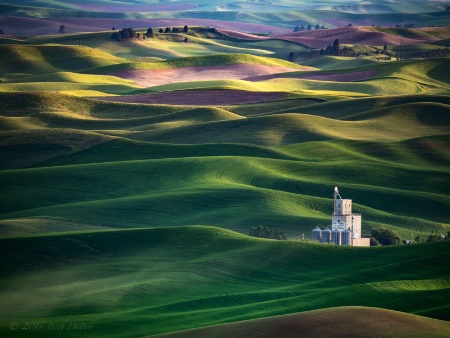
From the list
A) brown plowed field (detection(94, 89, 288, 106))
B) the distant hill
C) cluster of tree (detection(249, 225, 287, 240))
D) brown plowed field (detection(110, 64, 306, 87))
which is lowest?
brown plowed field (detection(110, 64, 306, 87))

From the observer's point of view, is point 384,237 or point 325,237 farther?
point 384,237

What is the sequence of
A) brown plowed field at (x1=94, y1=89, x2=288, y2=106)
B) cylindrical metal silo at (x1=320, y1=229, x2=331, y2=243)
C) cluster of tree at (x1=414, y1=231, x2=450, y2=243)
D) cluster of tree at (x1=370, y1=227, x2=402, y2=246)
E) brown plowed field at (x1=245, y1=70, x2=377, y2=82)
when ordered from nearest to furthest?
cylindrical metal silo at (x1=320, y1=229, x2=331, y2=243) → cluster of tree at (x1=370, y1=227, x2=402, y2=246) → cluster of tree at (x1=414, y1=231, x2=450, y2=243) → brown plowed field at (x1=94, y1=89, x2=288, y2=106) → brown plowed field at (x1=245, y1=70, x2=377, y2=82)

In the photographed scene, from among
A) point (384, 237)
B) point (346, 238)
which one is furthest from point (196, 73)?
point (346, 238)

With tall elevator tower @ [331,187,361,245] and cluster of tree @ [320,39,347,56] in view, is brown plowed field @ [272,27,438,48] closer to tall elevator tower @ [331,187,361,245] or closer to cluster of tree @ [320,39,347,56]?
cluster of tree @ [320,39,347,56]

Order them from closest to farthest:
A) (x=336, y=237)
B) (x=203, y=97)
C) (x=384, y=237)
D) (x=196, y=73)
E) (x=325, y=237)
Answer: (x=325, y=237) → (x=336, y=237) → (x=384, y=237) → (x=203, y=97) → (x=196, y=73)

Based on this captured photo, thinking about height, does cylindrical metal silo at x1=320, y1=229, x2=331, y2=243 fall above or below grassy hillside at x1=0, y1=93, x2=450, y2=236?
above

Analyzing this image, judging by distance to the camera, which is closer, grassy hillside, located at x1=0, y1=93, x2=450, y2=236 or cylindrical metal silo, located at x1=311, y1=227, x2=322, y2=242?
cylindrical metal silo, located at x1=311, y1=227, x2=322, y2=242

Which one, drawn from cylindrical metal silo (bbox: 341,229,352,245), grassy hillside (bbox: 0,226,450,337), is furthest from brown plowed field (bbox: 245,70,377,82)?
grassy hillside (bbox: 0,226,450,337)

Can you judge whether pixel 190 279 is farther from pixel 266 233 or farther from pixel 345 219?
pixel 345 219
